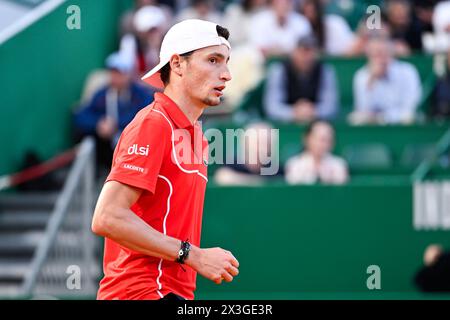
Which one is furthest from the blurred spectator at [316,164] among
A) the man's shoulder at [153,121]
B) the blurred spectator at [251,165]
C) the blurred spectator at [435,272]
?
the man's shoulder at [153,121]

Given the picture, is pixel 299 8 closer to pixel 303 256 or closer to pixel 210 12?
pixel 210 12

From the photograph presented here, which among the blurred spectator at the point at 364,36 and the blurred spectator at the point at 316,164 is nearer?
the blurred spectator at the point at 316,164

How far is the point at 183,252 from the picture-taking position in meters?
5.05

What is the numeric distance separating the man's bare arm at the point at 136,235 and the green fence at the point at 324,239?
234 inches

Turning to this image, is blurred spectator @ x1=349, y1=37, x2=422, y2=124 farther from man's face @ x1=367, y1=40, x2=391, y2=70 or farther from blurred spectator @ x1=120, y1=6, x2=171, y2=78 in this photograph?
blurred spectator @ x1=120, y1=6, x2=171, y2=78

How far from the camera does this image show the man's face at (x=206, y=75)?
542cm

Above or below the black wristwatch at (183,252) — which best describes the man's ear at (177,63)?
above

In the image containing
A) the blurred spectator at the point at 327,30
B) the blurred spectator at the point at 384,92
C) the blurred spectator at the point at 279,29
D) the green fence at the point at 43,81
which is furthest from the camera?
the blurred spectator at the point at 327,30

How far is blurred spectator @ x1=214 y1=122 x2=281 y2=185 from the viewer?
11242 millimetres

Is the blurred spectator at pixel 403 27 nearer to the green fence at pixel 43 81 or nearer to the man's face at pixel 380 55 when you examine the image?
the man's face at pixel 380 55

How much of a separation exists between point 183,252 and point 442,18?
953cm

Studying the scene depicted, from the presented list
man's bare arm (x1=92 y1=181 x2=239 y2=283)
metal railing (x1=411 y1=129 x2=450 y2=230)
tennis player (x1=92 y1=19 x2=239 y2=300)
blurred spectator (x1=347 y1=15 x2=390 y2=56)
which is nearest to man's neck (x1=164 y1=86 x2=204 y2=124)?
tennis player (x1=92 y1=19 x2=239 y2=300)

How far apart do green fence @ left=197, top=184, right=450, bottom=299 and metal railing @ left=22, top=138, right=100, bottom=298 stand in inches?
46.3

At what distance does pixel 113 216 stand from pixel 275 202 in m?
6.16
